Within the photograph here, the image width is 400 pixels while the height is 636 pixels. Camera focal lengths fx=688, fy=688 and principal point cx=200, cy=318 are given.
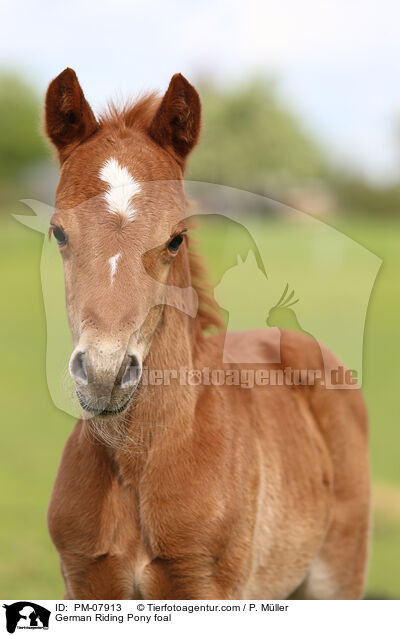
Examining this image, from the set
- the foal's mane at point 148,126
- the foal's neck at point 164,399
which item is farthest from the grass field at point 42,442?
the foal's neck at point 164,399

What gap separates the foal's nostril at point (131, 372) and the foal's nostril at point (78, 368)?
133 millimetres

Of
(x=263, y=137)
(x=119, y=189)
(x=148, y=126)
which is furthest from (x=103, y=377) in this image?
(x=263, y=137)

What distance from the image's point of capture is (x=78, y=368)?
2170 millimetres

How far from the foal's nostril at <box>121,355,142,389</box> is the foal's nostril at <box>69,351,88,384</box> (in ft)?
0.44

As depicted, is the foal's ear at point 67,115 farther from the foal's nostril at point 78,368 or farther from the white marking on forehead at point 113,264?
the foal's nostril at point 78,368

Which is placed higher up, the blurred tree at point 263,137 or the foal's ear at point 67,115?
the blurred tree at point 263,137

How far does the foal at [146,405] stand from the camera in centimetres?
233

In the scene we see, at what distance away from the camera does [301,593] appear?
3.77 metres

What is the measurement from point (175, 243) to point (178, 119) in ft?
1.69

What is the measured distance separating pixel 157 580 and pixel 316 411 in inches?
61.8

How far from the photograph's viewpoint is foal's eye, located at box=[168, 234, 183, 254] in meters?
2.52
